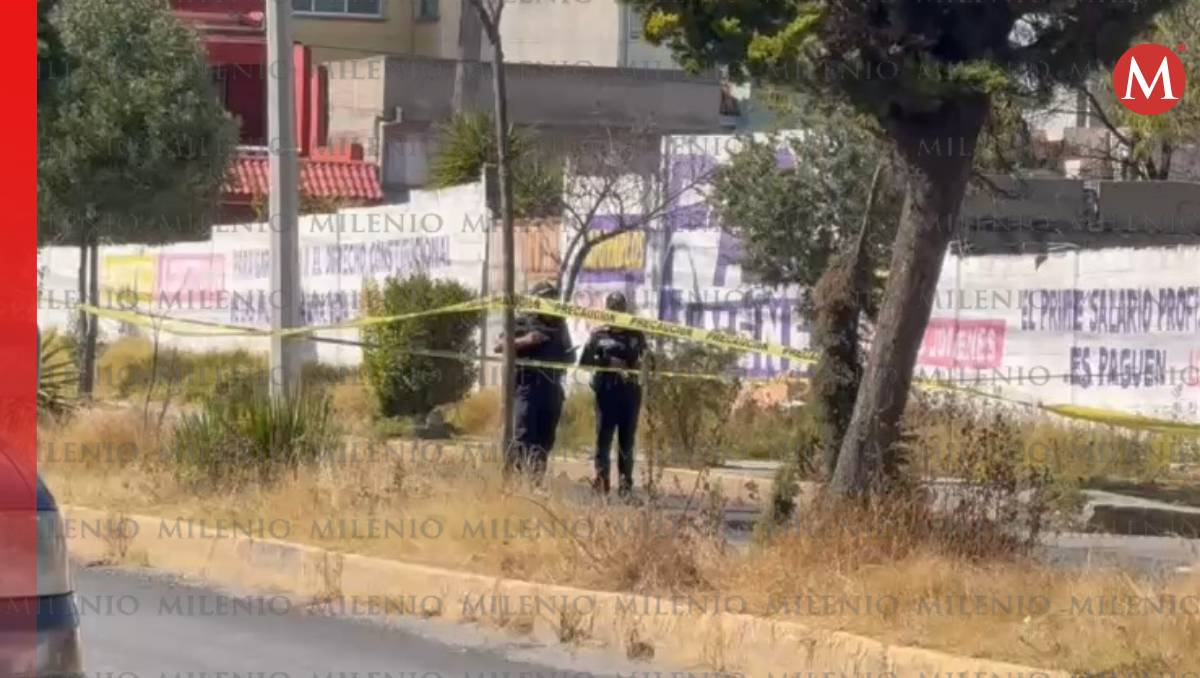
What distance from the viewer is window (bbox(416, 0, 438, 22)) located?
2013 inches

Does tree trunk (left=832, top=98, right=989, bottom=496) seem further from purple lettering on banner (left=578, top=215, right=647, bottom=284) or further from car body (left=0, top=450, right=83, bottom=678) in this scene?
purple lettering on banner (left=578, top=215, right=647, bottom=284)

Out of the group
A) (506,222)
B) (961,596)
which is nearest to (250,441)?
(506,222)

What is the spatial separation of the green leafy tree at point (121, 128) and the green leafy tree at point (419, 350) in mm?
3916

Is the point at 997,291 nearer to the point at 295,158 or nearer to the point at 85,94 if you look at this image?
the point at 295,158

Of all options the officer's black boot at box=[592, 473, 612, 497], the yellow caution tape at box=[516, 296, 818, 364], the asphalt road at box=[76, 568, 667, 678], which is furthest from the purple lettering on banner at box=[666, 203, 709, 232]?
the asphalt road at box=[76, 568, 667, 678]

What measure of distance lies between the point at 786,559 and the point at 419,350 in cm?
1083

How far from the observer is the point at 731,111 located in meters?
43.3

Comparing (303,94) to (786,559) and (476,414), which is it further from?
(786,559)

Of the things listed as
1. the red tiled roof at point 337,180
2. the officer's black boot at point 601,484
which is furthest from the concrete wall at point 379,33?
the officer's black boot at point 601,484

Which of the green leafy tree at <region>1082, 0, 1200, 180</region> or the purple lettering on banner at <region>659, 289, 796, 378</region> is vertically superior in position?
the green leafy tree at <region>1082, 0, 1200, 180</region>

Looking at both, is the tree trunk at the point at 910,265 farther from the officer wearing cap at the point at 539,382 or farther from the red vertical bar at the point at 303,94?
the red vertical bar at the point at 303,94

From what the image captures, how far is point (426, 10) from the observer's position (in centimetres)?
5141

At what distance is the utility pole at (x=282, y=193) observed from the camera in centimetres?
1470

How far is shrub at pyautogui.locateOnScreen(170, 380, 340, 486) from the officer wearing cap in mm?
1361
